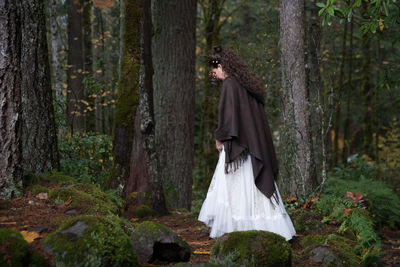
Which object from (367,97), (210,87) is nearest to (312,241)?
(210,87)

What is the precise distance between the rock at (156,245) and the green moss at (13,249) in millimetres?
1094

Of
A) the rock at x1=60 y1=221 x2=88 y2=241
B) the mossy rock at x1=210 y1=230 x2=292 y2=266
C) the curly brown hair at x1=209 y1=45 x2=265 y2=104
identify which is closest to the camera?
the rock at x1=60 y1=221 x2=88 y2=241

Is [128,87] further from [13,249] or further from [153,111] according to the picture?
[13,249]

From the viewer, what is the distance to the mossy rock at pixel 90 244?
10.7 ft

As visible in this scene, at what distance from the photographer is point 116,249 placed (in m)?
3.45

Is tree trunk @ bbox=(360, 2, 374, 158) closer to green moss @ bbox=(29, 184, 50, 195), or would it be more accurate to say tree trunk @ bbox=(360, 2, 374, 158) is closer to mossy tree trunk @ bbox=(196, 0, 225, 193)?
mossy tree trunk @ bbox=(196, 0, 225, 193)

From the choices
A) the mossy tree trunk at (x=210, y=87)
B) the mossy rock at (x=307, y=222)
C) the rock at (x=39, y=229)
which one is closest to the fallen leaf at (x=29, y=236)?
the rock at (x=39, y=229)

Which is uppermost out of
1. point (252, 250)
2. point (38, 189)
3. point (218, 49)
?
point (218, 49)

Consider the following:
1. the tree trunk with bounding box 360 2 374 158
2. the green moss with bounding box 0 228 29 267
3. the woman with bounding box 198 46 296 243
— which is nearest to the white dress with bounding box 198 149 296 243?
the woman with bounding box 198 46 296 243

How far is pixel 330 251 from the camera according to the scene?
4879mm

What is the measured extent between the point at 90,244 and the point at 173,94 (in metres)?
6.76

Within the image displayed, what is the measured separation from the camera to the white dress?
18.0ft

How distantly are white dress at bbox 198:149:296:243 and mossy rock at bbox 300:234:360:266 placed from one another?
0.39 m

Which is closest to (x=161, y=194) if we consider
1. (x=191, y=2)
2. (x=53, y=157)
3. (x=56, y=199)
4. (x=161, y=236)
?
(x=53, y=157)
